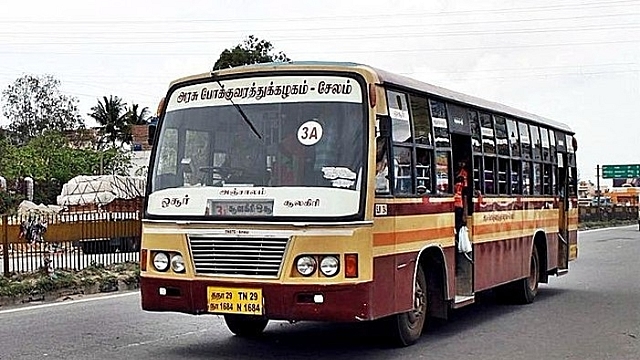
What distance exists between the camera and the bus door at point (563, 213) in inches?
656

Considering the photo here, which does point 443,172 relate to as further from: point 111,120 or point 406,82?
point 111,120

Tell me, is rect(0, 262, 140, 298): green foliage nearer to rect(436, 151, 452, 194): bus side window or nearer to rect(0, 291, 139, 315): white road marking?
rect(0, 291, 139, 315): white road marking

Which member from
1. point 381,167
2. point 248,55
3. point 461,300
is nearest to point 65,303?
point 461,300

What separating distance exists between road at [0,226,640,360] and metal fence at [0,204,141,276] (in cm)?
275

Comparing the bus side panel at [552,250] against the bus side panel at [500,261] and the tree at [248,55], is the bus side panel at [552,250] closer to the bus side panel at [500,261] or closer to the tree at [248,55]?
the bus side panel at [500,261]

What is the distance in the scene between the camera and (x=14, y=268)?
17266 mm

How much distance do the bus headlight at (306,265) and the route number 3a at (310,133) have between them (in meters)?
1.08

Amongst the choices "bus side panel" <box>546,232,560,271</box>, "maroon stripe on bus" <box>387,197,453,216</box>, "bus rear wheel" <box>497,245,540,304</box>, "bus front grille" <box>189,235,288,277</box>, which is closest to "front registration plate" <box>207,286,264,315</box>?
"bus front grille" <box>189,235,288,277</box>

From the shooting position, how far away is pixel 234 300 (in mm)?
8836

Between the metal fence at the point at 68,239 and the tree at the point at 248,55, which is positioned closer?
the metal fence at the point at 68,239

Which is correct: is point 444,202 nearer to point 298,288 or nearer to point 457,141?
point 457,141

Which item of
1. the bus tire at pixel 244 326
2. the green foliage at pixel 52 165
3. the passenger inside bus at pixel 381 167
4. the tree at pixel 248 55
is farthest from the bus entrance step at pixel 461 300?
the green foliage at pixel 52 165

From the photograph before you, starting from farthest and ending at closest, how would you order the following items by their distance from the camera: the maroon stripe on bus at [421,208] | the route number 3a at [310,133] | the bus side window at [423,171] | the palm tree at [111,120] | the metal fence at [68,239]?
the palm tree at [111,120] < the metal fence at [68,239] < the bus side window at [423,171] < the maroon stripe on bus at [421,208] < the route number 3a at [310,133]

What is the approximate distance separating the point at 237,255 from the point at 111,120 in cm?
7226
